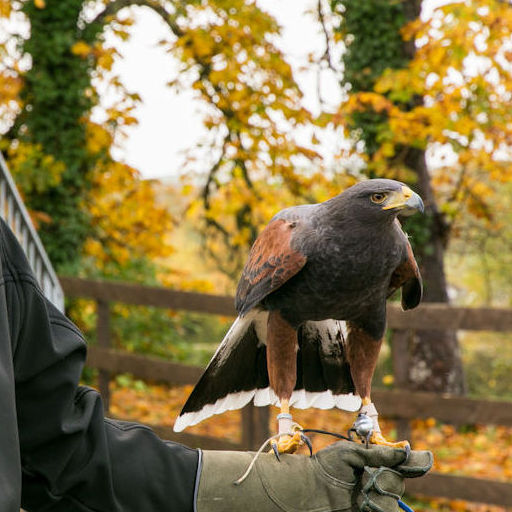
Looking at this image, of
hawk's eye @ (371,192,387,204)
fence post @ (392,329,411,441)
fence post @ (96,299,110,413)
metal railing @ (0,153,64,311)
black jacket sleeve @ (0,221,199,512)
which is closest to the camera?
black jacket sleeve @ (0,221,199,512)

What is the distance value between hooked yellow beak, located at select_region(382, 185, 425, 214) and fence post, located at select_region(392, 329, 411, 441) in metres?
3.54

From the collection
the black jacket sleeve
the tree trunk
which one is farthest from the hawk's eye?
the tree trunk

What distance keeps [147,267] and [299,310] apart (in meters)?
7.47

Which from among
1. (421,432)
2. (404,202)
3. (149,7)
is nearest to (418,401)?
(421,432)

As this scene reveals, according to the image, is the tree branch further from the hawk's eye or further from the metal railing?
the hawk's eye

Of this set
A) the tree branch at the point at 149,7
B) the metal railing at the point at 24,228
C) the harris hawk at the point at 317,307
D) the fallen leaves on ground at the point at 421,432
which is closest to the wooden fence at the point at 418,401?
the fallen leaves on ground at the point at 421,432

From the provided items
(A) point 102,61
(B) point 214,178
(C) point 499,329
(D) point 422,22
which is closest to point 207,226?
(B) point 214,178

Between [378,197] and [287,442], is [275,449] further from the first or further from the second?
[378,197]

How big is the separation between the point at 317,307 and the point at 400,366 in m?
3.55

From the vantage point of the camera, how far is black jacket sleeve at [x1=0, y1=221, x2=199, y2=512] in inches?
56.4

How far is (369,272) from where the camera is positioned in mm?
1540

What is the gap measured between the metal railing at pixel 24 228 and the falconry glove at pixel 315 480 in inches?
80.5

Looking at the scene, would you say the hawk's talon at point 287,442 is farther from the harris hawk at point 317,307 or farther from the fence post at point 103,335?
the fence post at point 103,335

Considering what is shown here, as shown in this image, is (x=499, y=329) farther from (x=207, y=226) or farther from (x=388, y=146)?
(x=207, y=226)
